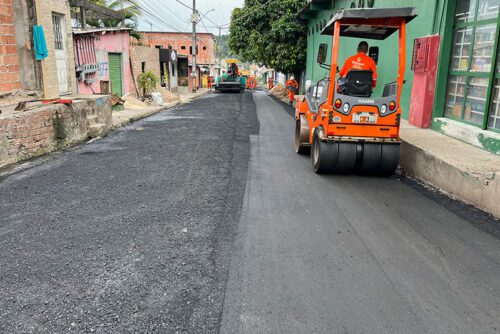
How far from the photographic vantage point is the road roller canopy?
7.25 metres

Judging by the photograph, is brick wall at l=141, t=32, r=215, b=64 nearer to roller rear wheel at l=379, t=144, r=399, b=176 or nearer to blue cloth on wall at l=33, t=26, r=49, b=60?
blue cloth on wall at l=33, t=26, r=49, b=60

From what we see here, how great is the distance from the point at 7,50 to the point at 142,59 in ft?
55.4

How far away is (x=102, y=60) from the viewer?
19.5 m

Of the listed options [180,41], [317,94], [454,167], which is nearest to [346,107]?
[317,94]

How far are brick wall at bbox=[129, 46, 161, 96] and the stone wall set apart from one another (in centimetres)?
1264

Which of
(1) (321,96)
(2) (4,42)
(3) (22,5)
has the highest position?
(3) (22,5)

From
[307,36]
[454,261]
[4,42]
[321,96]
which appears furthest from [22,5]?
[307,36]

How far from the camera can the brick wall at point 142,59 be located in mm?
25334

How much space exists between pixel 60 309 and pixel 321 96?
6452 millimetres

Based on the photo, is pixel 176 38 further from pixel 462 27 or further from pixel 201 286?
pixel 201 286

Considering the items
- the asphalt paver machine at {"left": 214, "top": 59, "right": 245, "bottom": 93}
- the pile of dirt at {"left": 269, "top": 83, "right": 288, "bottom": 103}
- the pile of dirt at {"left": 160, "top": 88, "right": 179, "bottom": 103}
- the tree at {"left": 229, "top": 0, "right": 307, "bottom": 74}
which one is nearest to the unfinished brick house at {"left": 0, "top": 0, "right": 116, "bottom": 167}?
the pile of dirt at {"left": 160, "top": 88, "right": 179, "bottom": 103}

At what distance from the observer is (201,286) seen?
12.0ft

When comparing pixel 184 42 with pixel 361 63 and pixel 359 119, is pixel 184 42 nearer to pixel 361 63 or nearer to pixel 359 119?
pixel 361 63

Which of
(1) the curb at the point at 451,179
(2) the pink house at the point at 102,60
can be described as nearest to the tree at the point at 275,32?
(2) the pink house at the point at 102,60
